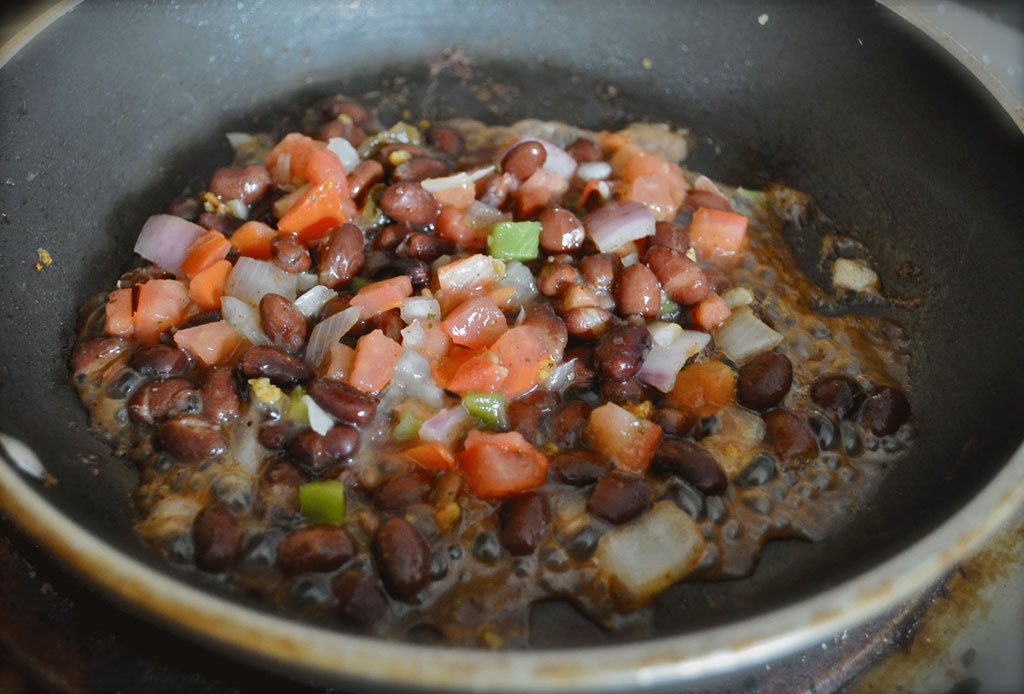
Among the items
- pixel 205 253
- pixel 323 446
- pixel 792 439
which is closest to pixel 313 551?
pixel 323 446

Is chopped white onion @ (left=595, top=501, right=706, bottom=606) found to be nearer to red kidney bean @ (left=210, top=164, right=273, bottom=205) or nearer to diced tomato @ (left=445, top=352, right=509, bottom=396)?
diced tomato @ (left=445, top=352, right=509, bottom=396)

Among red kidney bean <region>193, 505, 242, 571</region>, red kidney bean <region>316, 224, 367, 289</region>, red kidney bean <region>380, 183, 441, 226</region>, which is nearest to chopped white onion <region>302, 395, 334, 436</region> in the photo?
red kidney bean <region>193, 505, 242, 571</region>

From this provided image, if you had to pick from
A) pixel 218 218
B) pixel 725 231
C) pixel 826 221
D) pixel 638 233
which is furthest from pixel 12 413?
pixel 826 221

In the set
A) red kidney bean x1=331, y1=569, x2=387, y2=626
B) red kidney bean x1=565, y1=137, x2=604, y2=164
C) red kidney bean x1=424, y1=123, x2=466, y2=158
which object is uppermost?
red kidney bean x1=331, y1=569, x2=387, y2=626

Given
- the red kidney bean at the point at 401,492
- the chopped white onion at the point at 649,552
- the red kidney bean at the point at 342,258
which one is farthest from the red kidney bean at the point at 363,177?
the chopped white onion at the point at 649,552

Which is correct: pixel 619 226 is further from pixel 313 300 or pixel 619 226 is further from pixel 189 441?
pixel 189 441

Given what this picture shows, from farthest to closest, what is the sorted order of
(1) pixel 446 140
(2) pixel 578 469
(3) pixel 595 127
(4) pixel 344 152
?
(3) pixel 595 127, (1) pixel 446 140, (4) pixel 344 152, (2) pixel 578 469
